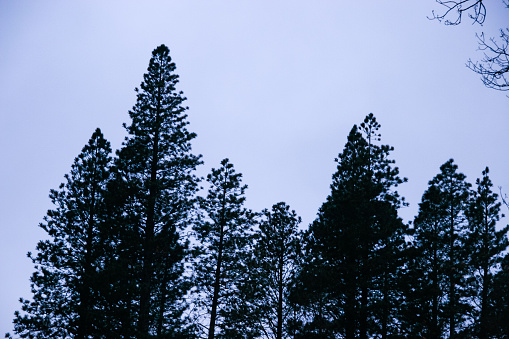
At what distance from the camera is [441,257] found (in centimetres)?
2094

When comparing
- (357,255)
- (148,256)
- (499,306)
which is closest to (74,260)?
(148,256)

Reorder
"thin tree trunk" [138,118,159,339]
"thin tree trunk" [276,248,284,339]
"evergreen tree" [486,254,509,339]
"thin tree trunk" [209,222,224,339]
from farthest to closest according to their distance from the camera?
"thin tree trunk" [276,248,284,339] → "thin tree trunk" [209,222,224,339] → "evergreen tree" [486,254,509,339] → "thin tree trunk" [138,118,159,339]

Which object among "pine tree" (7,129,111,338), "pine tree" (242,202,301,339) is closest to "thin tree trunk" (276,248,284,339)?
"pine tree" (242,202,301,339)

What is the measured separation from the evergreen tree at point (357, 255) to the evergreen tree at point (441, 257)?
68.4 inches

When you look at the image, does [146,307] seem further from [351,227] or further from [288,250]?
[351,227]

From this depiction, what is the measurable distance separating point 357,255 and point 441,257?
20.0ft

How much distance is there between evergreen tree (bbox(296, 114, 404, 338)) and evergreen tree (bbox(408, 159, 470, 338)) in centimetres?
174

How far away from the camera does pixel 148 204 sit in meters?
18.8

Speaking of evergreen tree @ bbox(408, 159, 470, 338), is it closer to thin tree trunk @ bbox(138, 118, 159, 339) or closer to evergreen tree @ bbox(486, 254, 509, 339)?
evergreen tree @ bbox(486, 254, 509, 339)

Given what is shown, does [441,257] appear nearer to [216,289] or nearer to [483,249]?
A: [483,249]

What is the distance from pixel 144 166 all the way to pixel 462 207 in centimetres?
1850

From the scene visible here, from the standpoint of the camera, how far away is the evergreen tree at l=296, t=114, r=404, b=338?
17719 mm

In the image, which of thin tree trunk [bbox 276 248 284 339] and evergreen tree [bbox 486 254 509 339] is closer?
evergreen tree [bbox 486 254 509 339]

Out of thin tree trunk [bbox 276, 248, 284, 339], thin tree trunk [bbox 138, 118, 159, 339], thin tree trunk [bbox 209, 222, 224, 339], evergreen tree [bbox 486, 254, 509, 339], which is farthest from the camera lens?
thin tree trunk [bbox 276, 248, 284, 339]
